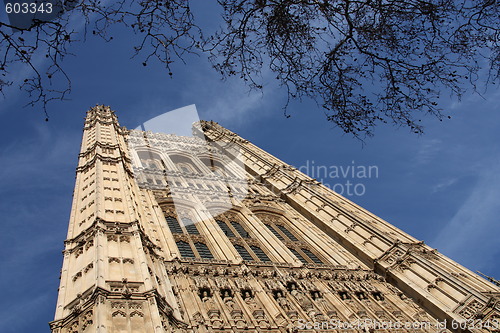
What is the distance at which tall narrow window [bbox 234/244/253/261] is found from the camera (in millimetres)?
22703

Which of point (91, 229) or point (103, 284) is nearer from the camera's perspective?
point (103, 284)

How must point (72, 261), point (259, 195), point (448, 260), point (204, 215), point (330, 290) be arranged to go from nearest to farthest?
point (72, 261)
point (330, 290)
point (448, 260)
point (204, 215)
point (259, 195)

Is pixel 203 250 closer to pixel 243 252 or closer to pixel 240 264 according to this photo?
pixel 243 252

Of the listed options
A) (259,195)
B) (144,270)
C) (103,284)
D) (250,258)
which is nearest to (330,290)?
(250,258)

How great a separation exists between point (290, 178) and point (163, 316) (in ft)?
72.9

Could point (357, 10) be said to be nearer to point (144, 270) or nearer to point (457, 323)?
point (144, 270)

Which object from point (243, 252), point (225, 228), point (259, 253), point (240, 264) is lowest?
point (240, 264)

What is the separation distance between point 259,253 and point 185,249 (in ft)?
12.1

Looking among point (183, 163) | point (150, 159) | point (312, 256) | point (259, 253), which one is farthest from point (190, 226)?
point (183, 163)

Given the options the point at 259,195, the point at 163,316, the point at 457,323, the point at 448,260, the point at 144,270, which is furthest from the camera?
the point at 259,195

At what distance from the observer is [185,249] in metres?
22.2

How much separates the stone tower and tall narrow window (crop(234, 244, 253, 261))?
0.06 meters

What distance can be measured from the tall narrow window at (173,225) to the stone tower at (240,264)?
0.38 feet

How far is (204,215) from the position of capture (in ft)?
88.9
